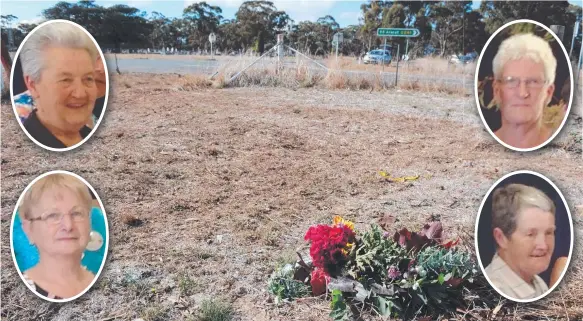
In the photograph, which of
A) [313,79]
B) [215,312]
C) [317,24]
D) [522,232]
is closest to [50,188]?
[215,312]

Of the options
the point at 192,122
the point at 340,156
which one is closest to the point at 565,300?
the point at 340,156

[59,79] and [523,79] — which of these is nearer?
[59,79]

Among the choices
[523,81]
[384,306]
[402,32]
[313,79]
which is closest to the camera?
[523,81]

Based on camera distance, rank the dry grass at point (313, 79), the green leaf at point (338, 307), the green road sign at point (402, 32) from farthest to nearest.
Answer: the dry grass at point (313, 79) < the green road sign at point (402, 32) < the green leaf at point (338, 307)

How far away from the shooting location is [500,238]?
4.97 ft

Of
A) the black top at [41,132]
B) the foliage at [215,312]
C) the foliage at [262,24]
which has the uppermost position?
the foliage at [262,24]

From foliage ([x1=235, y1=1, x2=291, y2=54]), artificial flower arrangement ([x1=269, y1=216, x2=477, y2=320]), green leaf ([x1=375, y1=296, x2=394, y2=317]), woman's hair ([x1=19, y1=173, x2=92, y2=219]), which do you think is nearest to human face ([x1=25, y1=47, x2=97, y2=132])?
woman's hair ([x1=19, y1=173, x2=92, y2=219])

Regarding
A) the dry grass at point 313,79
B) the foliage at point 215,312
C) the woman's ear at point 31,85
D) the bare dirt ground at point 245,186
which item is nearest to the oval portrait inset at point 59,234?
the bare dirt ground at point 245,186

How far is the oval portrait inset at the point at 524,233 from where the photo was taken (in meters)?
1.46

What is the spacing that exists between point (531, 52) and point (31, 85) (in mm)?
1465

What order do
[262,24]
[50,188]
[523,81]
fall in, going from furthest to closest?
[262,24] < [523,81] < [50,188]

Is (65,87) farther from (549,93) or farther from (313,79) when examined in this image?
(313,79)

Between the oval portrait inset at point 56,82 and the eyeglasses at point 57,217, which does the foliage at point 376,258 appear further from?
the oval portrait inset at point 56,82

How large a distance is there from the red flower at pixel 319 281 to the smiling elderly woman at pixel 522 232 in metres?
0.77
